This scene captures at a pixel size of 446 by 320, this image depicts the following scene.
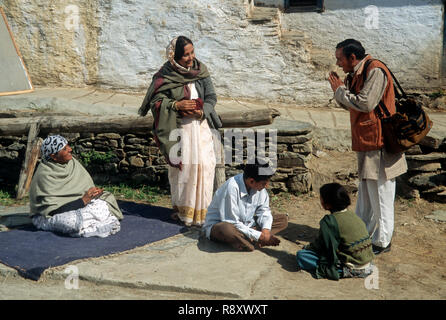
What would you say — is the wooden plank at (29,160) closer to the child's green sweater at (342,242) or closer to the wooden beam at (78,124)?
the wooden beam at (78,124)

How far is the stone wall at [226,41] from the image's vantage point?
8.62m

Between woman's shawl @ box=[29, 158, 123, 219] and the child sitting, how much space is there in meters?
2.42

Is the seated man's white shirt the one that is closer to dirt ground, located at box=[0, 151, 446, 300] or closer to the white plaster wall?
dirt ground, located at box=[0, 151, 446, 300]

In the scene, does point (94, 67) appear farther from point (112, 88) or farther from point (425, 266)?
point (425, 266)

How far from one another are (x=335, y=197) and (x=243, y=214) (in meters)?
0.94

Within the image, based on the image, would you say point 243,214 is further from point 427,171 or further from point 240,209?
point 427,171

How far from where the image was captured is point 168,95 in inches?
213

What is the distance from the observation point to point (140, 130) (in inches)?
275

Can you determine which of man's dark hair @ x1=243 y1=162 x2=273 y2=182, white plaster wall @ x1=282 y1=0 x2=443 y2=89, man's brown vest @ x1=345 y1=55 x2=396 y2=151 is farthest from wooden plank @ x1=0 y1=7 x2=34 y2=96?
man's brown vest @ x1=345 y1=55 x2=396 y2=151

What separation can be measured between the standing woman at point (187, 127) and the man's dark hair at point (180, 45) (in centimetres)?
Result: 2

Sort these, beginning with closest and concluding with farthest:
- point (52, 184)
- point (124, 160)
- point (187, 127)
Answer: point (52, 184) < point (187, 127) < point (124, 160)

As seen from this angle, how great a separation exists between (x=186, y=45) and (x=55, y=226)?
2.20 metres

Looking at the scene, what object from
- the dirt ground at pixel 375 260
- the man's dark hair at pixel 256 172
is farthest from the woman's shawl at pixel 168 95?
the dirt ground at pixel 375 260

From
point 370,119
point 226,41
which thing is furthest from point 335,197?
point 226,41
